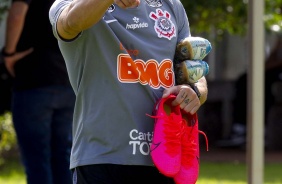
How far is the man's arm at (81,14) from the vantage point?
124 inches

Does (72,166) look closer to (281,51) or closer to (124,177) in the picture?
(124,177)

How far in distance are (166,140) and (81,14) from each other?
57 cm

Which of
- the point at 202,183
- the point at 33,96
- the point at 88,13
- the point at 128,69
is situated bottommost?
the point at 202,183

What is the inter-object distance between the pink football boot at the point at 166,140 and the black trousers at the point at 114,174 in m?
0.10

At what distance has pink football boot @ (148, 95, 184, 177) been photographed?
3.29 meters

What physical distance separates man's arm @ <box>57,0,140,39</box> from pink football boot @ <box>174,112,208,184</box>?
54 cm

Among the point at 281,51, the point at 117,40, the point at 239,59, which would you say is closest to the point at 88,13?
the point at 117,40

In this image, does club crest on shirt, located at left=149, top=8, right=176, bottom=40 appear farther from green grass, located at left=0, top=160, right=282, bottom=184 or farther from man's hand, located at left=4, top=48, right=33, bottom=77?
green grass, located at left=0, top=160, right=282, bottom=184

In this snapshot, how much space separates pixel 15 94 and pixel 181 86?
2.53 m

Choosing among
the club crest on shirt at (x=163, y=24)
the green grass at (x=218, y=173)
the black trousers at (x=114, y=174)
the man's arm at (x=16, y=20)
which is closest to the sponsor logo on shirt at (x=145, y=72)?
the club crest on shirt at (x=163, y=24)

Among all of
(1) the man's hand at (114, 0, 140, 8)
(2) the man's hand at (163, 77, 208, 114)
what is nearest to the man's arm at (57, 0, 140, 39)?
(1) the man's hand at (114, 0, 140, 8)

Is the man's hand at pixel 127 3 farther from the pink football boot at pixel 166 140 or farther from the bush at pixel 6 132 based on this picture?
the bush at pixel 6 132

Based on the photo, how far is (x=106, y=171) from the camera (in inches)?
130

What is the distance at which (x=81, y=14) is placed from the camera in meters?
3.18
